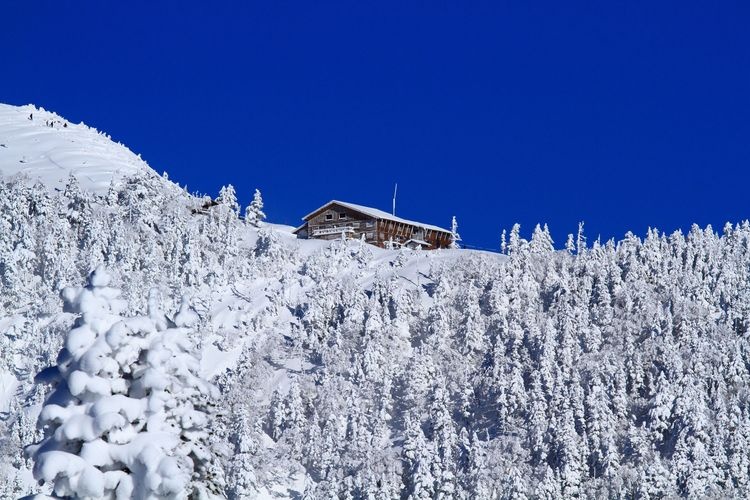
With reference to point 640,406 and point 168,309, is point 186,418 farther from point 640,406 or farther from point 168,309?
point 168,309

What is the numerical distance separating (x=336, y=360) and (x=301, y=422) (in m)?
7.83

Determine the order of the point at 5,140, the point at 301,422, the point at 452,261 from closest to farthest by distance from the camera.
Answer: the point at 301,422 → the point at 452,261 → the point at 5,140

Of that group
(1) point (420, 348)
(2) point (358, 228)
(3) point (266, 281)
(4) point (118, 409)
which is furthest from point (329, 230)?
(4) point (118, 409)

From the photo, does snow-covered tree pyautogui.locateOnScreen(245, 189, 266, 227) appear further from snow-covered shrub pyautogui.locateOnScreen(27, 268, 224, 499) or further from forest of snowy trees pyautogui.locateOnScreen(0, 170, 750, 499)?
snow-covered shrub pyautogui.locateOnScreen(27, 268, 224, 499)

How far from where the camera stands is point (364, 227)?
107625 millimetres

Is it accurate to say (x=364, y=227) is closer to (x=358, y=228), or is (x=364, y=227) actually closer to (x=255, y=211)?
(x=358, y=228)

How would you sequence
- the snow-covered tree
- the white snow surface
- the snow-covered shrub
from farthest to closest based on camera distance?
the snow-covered tree, the white snow surface, the snow-covered shrub

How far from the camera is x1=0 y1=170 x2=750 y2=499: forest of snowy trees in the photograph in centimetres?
6034

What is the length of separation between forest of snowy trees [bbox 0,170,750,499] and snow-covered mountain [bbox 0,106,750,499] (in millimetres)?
193

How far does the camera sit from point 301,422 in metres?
67.1

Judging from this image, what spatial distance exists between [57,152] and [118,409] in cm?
12333

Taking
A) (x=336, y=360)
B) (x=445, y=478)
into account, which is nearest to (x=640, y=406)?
(x=445, y=478)

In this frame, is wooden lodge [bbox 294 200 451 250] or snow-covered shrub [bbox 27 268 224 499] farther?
wooden lodge [bbox 294 200 451 250]

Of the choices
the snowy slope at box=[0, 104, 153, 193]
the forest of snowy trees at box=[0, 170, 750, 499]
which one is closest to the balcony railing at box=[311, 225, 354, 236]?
the forest of snowy trees at box=[0, 170, 750, 499]
